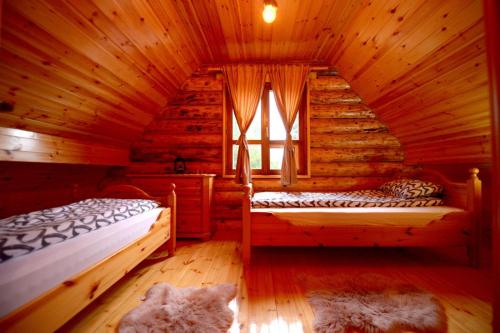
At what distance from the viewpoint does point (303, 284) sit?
1800 millimetres

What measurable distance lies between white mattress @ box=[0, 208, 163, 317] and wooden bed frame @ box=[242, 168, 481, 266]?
3.79 feet

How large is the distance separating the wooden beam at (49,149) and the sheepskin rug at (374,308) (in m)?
2.80

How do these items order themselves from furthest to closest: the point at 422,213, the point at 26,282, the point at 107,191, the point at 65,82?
the point at 107,191
the point at 422,213
the point at 65,82
the point at 26,282

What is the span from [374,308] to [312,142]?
243 centimetres

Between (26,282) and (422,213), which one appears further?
(422,213)

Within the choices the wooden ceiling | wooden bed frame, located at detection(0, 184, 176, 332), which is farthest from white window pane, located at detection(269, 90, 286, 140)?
wooden bed frame, located at detection(0, 184, 176, 332)

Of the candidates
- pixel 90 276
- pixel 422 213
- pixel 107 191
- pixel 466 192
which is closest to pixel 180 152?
pixel 107 191

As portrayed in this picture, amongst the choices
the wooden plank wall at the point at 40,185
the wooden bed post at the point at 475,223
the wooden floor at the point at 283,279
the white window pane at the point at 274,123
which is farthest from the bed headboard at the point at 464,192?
the wooden plank wall at the point at 40,185

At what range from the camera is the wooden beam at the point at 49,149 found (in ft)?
5.97

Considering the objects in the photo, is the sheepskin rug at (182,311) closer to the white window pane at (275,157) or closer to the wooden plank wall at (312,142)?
the wooden plank wall at (312,142)

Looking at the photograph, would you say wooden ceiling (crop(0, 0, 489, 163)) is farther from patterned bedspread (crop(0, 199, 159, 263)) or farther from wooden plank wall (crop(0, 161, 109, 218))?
patterned bedspread (crop(0, 199, 159, 263))

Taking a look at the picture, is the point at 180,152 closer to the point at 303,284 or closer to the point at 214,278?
the point at 214,278

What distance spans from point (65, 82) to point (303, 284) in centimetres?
282

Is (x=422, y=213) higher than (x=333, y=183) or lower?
lower
